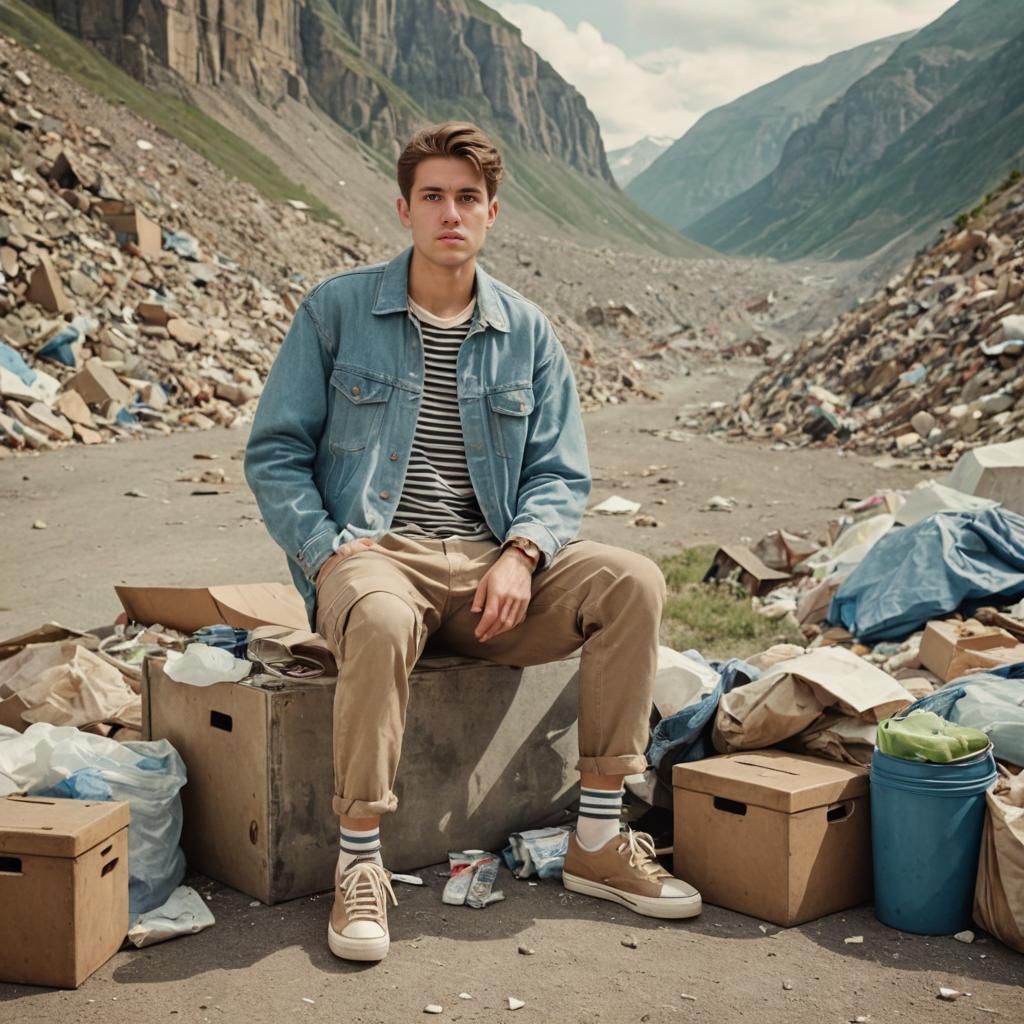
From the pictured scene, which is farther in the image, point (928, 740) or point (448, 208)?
point (448, 208)

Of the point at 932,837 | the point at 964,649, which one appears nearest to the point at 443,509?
the point at 932,837

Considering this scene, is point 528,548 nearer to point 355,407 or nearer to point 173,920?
point 355,407

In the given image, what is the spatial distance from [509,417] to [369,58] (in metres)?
114

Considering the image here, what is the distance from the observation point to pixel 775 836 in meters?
2.97

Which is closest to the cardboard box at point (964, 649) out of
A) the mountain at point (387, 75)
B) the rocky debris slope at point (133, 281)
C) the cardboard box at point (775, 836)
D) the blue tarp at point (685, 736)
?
the blue tarp at point (685, 736)

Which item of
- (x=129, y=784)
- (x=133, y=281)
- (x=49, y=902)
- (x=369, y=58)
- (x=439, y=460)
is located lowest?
(x=49, y=902)

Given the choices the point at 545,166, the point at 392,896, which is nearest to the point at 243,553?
the point at 392,896

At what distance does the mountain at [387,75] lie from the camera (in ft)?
197

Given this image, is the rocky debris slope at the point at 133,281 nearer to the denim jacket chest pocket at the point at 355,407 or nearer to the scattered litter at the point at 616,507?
the scattered litter at the point at 616,507

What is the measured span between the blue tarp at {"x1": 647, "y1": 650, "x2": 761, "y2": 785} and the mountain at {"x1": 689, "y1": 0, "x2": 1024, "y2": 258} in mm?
105128

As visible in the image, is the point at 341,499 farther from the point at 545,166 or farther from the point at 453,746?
the point at 545,166

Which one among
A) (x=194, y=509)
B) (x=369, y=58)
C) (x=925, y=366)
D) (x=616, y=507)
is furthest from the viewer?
(x=369, y=58)

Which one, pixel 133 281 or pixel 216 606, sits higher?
pixel 133 281

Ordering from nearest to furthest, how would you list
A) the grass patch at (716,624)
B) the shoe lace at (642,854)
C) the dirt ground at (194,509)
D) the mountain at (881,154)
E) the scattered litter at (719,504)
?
the shoe lace at (642,854) < the grass patch at (716,624) < the dirt ground at (194,509) < the scattered litter at (719,504) < the mountain at (881,154)
